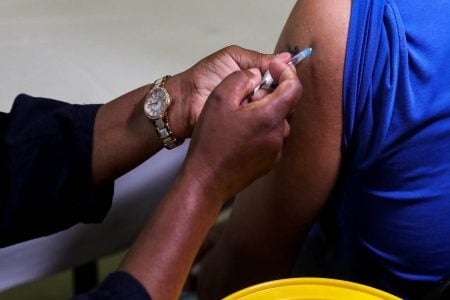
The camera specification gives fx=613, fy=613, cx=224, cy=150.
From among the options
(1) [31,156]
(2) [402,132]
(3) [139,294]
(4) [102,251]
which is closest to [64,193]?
(1) [31,156]

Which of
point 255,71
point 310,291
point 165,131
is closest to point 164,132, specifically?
point 165,131

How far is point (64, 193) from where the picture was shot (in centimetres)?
88

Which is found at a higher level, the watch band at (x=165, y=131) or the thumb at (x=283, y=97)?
the thumb at (x=283, y=97)

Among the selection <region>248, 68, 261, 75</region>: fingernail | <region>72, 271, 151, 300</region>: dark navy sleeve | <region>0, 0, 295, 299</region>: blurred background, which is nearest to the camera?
<region>72, 271, 151, 300</region>: dark navy sleeve

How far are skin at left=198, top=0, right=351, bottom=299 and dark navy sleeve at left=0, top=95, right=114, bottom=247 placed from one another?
23 centimetres

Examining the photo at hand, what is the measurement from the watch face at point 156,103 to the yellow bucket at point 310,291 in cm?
30

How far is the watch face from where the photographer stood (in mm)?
835

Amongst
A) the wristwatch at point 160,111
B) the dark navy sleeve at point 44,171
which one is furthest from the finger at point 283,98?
the dark navy sleeve at point 44,171

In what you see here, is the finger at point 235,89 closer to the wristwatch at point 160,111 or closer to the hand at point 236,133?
the hand at point 236,133

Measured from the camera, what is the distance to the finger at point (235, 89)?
2.20 ft

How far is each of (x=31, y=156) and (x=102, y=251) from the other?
9.5 inches

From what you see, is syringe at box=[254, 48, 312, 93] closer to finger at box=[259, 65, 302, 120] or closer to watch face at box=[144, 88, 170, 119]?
finger at box=[259, 65, 302, 120]

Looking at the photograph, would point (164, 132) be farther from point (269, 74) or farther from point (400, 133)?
point (400, 133)

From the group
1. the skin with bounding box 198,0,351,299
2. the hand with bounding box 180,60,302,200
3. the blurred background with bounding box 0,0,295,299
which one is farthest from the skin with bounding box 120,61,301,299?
the blurred background with bounding box 0,0,295,299
